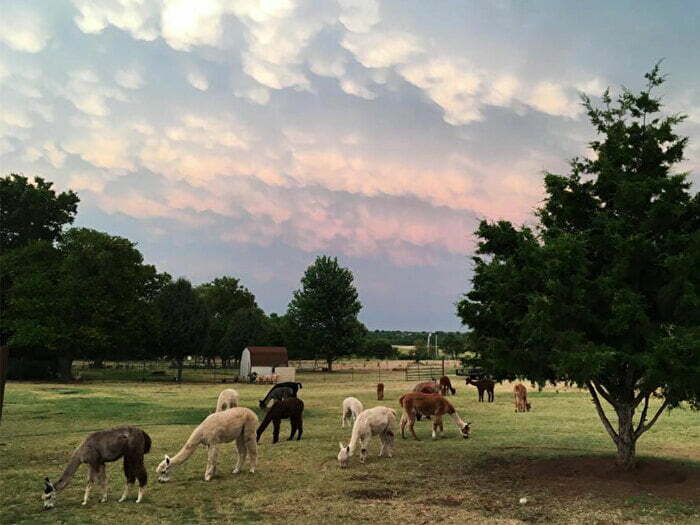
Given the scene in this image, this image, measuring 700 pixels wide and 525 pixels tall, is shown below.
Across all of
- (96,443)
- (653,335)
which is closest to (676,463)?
(653,335)

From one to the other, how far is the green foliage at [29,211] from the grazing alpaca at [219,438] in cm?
5892

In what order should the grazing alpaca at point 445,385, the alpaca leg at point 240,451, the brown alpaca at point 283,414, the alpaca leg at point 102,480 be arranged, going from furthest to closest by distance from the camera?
the grazing alpaca at point 445,385
the brown alpaca at point 283,414
the alpaca leg at point 240,451
the alpaca leg at point 102,480

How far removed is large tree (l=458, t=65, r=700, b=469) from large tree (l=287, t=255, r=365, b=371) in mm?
81459

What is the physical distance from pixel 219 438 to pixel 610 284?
33.3ft

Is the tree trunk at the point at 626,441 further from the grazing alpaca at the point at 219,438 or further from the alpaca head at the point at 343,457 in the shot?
the grazing alpaca at the point at 219,438

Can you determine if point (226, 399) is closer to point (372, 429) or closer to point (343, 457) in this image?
point (372, 429)

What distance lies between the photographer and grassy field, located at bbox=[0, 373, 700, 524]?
11.2m

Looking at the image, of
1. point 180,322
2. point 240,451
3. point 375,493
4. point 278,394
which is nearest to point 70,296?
point 180,322

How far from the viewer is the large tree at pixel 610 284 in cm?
1282

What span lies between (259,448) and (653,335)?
40.3 ft

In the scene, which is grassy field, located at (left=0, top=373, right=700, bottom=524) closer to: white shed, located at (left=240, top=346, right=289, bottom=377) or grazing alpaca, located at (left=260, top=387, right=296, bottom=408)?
grazing alpaca, located at (left=260, top=387, right=296, bottom=408)

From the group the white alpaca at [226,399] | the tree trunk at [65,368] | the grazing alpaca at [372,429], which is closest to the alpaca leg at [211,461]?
the grazing alpaca at [372,429]

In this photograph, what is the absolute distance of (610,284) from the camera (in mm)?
13625

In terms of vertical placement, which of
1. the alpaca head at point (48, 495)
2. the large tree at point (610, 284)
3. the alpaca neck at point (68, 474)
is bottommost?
the alpaca head at point (48, 495)
